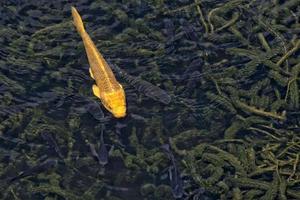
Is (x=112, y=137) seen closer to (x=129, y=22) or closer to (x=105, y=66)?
(x=105, y=66)

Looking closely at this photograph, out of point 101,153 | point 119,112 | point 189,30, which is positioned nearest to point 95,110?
point 119,112

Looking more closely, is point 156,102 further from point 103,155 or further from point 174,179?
point 174,179

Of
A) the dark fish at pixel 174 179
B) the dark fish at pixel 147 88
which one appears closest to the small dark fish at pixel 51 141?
the dark fish at pixel 147 88

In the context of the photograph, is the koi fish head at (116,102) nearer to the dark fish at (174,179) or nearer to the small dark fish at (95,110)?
the small dark fish at (95,110)

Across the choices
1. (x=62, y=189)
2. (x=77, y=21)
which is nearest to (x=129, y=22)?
(x=77, y=21)

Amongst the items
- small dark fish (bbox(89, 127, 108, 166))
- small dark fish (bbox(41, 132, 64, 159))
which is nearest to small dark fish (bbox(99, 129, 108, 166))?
small dark fish (bbox(89, 127, 108, 166))

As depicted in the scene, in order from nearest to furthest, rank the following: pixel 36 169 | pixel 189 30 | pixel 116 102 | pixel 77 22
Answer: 1. pixel 36 169
2. pixel 116 102
3. pixel 77 22
4. pixel 189 30

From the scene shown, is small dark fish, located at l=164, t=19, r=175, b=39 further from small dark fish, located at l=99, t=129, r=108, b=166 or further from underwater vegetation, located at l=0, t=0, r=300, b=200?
small dark fish, located at l=99, t=129, r=108, b=166
